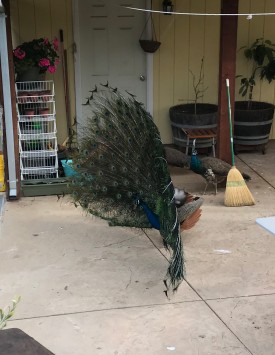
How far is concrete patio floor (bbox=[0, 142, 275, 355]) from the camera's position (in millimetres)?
3988

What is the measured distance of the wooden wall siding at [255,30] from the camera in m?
7.92

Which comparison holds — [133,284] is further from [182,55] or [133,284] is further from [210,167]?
[182,55]

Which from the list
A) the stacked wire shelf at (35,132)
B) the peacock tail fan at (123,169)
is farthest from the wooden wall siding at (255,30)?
the peacock tail fan at (123,169)

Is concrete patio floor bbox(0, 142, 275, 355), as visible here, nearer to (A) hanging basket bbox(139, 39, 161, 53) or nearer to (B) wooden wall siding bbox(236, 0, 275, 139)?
(A) hanging basket bbox(139, 39, 161, 53)

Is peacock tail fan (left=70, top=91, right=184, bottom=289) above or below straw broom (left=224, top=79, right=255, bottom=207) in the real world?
above

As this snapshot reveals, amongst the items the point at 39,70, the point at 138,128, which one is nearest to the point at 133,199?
the point at 138,128

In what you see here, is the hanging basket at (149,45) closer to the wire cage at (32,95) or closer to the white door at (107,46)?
the white door at (107,46)

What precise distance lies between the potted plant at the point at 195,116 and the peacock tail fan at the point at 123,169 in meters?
2.58

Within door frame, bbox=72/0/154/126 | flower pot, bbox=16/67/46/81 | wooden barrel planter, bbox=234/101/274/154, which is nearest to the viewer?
flower pot, bbox=16/67/46/81

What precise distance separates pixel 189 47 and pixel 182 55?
14 cm

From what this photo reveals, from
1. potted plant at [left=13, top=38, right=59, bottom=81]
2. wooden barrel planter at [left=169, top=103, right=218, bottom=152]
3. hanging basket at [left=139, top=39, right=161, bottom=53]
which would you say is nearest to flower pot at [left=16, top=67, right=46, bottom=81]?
potted plant at [left=13, top=38, right=59, bottom=81]

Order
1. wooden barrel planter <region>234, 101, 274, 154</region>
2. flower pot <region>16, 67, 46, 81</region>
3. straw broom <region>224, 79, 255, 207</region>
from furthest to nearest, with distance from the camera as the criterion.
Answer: wooden barrel planter <region>234, 101, 274, 154</region> < flower pot <region>16, 67, 46, 81</region> < straw broom <region>224, 79, 255, 207</region>

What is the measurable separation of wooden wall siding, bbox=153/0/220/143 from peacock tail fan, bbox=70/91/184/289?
9.62 feet

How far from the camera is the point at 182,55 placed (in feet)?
26.2
